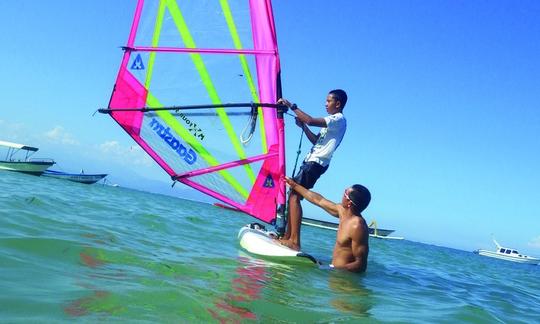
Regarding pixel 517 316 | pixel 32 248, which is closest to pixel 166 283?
pixel 32 248

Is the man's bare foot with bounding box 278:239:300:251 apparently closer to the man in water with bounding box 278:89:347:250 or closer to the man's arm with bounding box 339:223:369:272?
the man in water with bounding box 278:89:347:250

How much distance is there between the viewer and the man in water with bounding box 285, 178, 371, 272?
588cm

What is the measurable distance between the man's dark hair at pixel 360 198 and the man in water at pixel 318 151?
74 cm

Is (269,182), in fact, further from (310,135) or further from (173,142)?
(173,142)

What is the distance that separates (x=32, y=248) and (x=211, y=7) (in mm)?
4110

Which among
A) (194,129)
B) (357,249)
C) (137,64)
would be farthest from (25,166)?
(357,249)

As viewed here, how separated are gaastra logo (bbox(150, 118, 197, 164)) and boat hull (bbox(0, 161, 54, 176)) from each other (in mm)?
31638

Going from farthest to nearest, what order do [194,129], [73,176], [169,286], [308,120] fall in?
[73,176]
[194,129]
[308,120]
[169,286]

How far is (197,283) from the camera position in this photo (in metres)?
3.72

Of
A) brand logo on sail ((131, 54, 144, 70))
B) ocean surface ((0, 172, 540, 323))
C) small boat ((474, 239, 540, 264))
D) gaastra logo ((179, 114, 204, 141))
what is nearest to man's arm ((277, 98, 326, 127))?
gaastra logo ((179, 114, 204, 141))

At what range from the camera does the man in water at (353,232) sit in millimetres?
5879

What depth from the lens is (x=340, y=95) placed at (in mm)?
6547

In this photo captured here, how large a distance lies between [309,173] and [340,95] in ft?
3.93

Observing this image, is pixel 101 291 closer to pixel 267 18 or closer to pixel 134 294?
pixel 134 294
